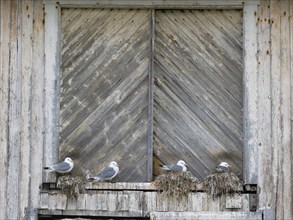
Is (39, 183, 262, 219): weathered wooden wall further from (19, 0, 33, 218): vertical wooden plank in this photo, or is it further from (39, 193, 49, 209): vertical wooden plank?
(19, 0, 33, 218): vertical wooden plank

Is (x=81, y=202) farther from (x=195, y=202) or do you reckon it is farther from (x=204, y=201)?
(x=204, y=201)

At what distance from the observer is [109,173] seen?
11.5m

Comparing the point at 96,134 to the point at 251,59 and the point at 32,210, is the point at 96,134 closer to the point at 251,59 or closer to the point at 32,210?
the point at 32,210

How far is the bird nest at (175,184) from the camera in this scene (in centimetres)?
1166

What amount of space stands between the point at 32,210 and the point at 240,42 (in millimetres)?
3085

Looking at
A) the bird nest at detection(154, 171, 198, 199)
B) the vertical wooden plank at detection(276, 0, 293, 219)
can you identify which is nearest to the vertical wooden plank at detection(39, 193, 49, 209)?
the bird nest at detection(154, 171, 198, 199)

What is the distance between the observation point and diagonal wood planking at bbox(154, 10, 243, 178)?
11.9m

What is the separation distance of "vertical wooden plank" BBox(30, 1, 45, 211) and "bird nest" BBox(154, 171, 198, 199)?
1388 millimetres

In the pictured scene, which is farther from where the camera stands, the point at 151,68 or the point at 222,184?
the point at 151,68

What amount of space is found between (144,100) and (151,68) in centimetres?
38

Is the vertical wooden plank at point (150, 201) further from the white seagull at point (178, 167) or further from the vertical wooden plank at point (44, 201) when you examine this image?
the vertical wooden plank at point (44, 201)

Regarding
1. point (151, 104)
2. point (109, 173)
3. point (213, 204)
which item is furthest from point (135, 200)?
point (151, 104)

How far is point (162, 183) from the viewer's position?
38.3 ft

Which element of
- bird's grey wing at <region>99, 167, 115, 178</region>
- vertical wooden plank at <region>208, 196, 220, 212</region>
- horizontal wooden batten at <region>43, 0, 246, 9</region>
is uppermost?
horizontal wooden batten at <region>43, 0, 246, 9</region>
